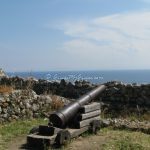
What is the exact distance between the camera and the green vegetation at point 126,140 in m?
11.2

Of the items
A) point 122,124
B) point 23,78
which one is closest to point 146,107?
point 122,124

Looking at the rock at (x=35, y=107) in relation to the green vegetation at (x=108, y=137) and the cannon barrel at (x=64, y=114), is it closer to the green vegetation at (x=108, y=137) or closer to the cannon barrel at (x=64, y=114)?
the green vegetation at (x=108, y=137)

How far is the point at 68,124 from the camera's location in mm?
12336

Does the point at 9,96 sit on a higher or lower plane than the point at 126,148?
higher

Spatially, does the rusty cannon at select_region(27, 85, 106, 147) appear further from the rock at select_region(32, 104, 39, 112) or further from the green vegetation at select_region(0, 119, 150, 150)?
the rock at select_region(32, 104, 39, 112)

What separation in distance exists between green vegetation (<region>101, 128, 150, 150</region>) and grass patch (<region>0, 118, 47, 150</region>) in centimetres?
258

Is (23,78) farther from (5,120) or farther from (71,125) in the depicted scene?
(71,125)

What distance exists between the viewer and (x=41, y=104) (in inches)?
657

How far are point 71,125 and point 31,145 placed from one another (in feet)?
5.01

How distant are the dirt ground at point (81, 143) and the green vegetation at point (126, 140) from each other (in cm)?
22

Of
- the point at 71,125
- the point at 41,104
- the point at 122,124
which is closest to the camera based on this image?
the point at 71,125

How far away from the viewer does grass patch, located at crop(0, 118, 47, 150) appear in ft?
40.4

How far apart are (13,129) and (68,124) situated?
2.24 meters

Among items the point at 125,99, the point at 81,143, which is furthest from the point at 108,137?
the point at 125,99
